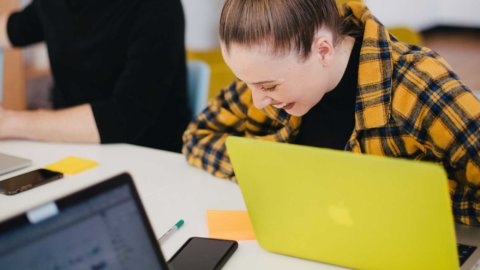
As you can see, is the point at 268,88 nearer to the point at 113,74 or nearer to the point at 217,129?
the point at 217,129

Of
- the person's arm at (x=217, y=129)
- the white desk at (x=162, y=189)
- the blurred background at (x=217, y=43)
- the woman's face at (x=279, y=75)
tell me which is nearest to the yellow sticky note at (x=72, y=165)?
the white desk at (x=162, y=189)

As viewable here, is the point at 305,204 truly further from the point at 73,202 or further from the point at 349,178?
the point at 73,202

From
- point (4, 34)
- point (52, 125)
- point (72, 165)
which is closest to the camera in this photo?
point (72, 165)

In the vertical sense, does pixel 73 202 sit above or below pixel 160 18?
below

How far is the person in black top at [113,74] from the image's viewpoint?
1.53m

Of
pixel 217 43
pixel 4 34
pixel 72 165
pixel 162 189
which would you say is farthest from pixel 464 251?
pixel 217 43

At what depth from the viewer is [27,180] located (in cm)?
127

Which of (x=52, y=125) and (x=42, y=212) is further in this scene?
(x=52, y=125)

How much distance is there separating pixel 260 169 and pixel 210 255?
0.64 feet

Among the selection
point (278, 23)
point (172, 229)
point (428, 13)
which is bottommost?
point (428, 13)

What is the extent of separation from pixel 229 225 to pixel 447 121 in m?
0.45

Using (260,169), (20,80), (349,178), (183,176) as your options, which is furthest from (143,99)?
(20,80)

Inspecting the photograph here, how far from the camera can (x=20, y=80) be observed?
313cm

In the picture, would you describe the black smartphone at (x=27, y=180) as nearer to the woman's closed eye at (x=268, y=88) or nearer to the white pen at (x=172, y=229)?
the white pen at (x=172, y=229)
